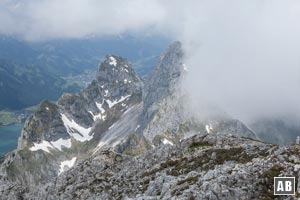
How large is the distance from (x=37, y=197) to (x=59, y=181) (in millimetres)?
4636

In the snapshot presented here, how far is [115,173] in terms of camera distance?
7294 cm

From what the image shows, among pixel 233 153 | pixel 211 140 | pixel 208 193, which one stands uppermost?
pixel 211 140

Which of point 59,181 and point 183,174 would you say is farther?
point 59,181

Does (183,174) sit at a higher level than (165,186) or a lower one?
higher

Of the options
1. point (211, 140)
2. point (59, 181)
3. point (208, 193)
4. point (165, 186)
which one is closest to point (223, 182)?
point (208, 193)

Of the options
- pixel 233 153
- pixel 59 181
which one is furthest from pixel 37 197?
pixel 233 153

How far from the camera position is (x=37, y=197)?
3059 inches

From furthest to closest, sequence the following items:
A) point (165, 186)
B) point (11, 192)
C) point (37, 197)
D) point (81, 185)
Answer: point (11, 192) < point (37, 197) < point (81, 185) < point (165, 186)

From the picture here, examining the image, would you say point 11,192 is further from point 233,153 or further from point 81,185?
point 233,153

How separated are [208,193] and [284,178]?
7.14 meters

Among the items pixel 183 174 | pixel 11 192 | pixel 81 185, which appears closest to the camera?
pixel 183 174

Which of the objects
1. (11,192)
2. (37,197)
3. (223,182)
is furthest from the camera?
(11,192)

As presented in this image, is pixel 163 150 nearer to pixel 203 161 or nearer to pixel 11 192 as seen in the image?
pixel 203 161

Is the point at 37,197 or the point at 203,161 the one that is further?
the point at 37,197
